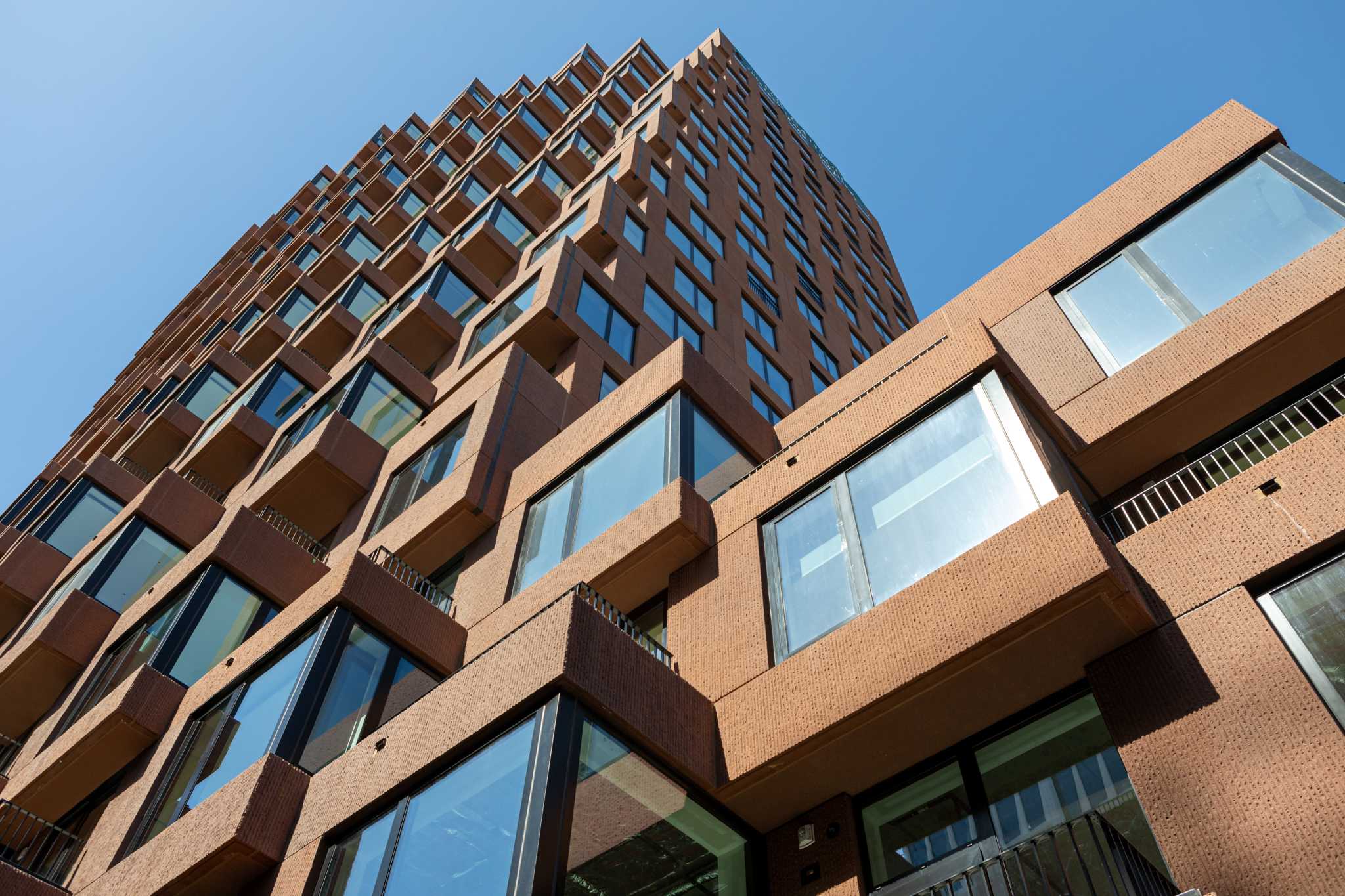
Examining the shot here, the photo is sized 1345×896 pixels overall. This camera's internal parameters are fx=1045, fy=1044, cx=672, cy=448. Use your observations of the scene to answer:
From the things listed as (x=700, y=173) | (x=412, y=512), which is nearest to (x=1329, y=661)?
(x=412, y=512)

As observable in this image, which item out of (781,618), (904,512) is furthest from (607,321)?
(904,512)

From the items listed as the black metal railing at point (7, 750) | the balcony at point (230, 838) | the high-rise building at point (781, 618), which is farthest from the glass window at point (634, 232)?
the balcony at point (230, 838)

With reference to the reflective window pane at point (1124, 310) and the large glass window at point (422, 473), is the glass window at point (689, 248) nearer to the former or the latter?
the large glass window at point (422, 473)

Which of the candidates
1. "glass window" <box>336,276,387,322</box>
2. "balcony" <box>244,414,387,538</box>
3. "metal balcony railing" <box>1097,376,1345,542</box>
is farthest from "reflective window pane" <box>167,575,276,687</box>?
"glass window" <box>336,276,387,322</box>

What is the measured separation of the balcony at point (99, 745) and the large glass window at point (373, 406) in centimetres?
850

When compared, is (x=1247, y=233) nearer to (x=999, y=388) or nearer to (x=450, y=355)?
(x=999, y=388)

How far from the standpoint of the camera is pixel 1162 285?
13414 millimetres

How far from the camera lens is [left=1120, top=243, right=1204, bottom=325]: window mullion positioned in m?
12.7

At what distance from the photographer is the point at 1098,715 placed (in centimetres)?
895

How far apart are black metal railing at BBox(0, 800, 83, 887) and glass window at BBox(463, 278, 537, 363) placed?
12.8 m

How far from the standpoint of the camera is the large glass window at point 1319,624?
756cm

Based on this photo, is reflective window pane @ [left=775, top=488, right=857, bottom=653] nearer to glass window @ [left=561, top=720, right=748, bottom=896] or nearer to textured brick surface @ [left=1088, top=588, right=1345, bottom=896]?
glass window @ [left=561, top=720, right=748, bottom=896]

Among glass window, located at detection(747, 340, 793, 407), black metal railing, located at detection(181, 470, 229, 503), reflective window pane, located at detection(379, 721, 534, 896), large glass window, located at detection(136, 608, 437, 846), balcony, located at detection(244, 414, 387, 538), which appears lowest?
reflective window pane, located at detection(379, 721, 534, 896)

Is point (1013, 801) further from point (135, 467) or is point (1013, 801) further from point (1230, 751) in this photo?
point (135, 467)
